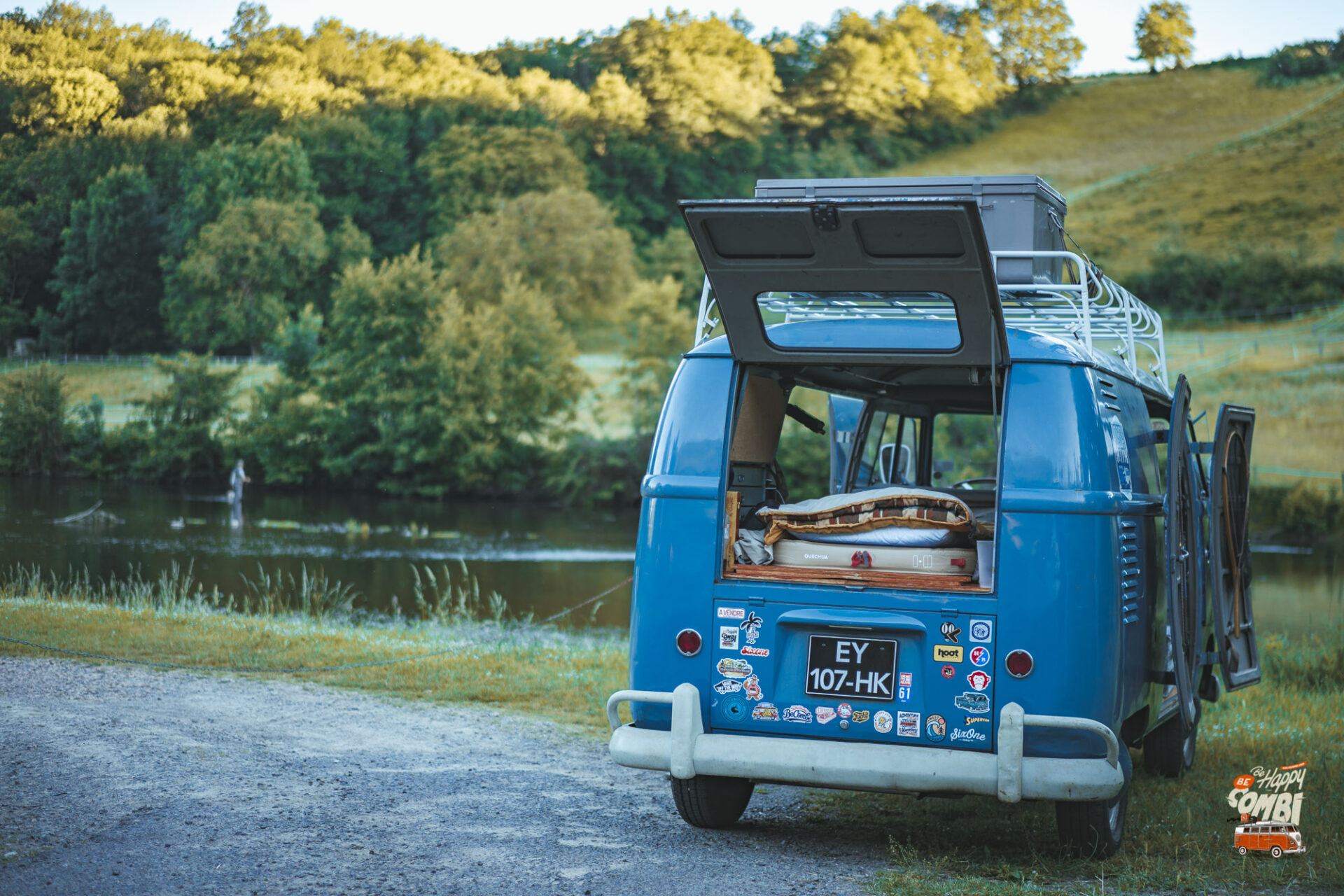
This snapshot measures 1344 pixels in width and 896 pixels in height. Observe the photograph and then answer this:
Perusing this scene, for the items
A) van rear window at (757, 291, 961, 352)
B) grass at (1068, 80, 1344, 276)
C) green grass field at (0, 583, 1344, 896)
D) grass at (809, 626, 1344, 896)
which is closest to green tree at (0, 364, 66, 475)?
green grass field at (0, 583, 1344, 896)

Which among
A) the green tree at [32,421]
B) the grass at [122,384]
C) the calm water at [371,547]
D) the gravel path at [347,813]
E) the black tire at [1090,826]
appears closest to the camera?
the gravel path at [347,813]

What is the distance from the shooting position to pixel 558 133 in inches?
3091

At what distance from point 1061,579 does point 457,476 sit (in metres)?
44.7

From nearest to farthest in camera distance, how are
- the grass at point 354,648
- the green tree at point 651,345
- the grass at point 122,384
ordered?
the grass at point 354,648
the grass at point 122,384
the green tree at point 651,345

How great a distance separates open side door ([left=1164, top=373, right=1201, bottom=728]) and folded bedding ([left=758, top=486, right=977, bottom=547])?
837 millimetres

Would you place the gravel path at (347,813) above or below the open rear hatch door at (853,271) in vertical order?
below

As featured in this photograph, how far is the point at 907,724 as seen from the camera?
502cm

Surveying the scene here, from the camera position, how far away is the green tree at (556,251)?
68.1 meters

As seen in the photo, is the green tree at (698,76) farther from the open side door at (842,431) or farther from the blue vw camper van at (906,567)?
the blue vw camper van at (906,567)

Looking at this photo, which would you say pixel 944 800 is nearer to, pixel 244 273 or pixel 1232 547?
pixel 1232 547

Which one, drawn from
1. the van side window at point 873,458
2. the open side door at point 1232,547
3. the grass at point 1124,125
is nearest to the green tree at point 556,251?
the grass at point 1124,125

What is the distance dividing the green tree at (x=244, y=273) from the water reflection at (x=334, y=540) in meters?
17.7

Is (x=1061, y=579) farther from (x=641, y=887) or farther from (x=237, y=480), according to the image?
(x=237, y=480)

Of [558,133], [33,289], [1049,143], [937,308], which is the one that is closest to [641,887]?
[937,308]
